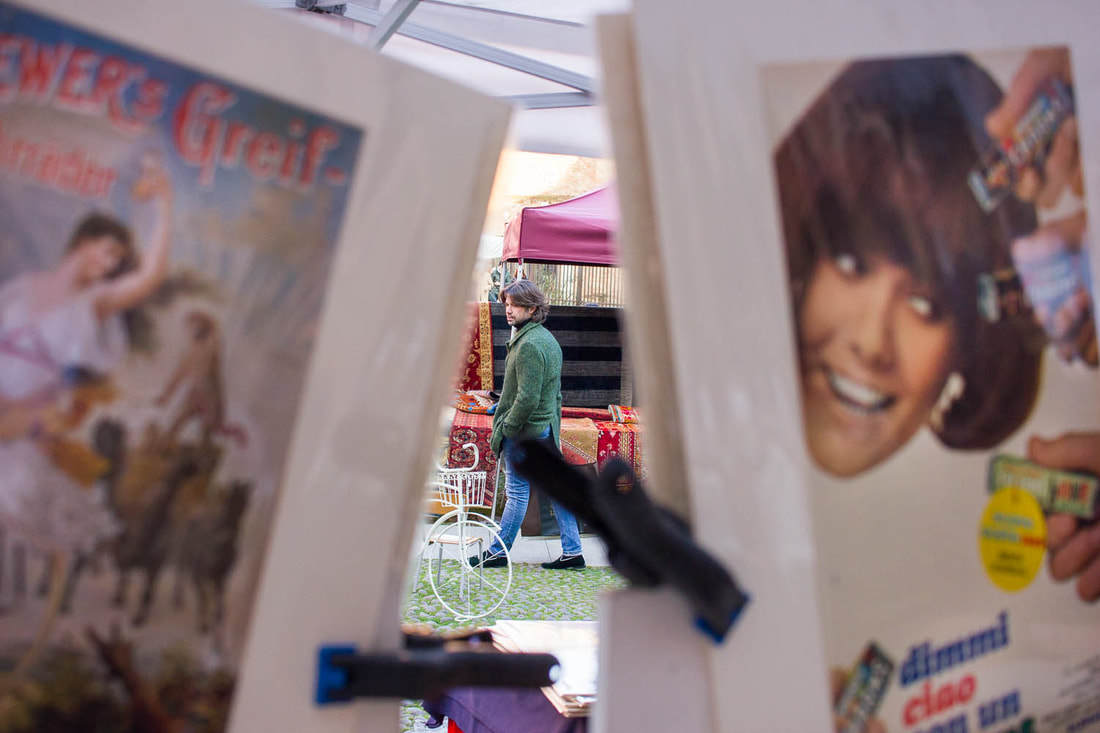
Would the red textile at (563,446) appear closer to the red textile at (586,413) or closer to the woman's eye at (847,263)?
the red textile at (586,413)

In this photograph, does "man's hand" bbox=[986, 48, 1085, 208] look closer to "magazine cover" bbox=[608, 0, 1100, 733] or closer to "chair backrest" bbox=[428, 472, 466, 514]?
"magazine cover" bbox=[608, 0, 1100, 733]

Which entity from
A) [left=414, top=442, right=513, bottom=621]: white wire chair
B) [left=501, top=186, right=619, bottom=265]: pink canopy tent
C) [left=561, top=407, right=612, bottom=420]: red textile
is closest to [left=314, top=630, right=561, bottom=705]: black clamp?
[left=414, top=442, right=513, bottom=621]: white wire chair

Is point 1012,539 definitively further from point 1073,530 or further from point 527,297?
point 527,297

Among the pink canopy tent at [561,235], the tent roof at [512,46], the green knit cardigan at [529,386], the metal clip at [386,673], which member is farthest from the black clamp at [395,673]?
the pink canopy tent at [561,235]

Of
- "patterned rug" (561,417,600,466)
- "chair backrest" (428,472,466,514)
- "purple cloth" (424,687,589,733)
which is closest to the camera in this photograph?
"purple cloth" (424,687,589,733)

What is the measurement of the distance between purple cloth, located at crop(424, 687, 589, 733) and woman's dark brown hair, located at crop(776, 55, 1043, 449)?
92 centimetres

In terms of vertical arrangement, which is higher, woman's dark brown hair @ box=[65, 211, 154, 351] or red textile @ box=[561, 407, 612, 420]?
red textile @ box=[561, 407, 612, 420]

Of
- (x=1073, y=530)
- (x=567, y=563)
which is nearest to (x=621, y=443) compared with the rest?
(x=567, y=563)

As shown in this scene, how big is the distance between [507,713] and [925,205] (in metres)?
1.25

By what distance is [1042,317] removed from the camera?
1.20 meters

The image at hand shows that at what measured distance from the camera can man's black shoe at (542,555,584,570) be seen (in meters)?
5.37

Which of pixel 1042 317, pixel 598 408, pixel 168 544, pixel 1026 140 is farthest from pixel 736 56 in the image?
pixel 598 408

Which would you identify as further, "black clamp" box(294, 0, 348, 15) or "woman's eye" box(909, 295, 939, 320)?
"black clamp" box(294, 0, 348, 15)

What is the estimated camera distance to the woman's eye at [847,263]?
1.07m
